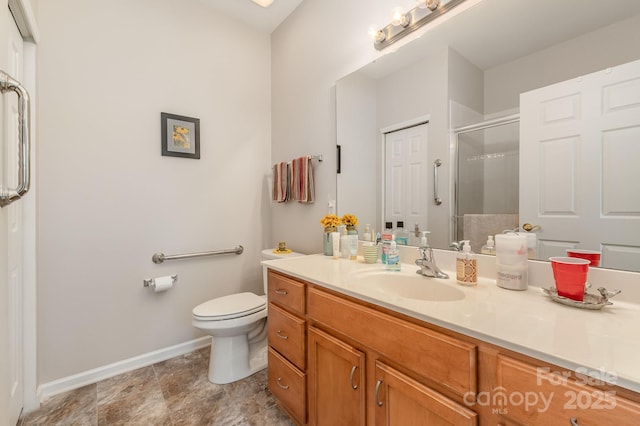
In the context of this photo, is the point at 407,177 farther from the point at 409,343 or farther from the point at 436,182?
the point at 409,343

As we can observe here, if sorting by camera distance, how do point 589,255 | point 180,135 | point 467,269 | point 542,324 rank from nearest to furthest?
point 542,324 < point 589,255 < point 467,269 < point 180,135

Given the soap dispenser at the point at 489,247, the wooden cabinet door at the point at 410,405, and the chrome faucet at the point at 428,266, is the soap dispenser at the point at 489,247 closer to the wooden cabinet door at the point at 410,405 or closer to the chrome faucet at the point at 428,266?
the chrome faucet at the point at 428,266

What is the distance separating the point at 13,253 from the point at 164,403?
1119mm

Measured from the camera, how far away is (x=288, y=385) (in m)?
1.34

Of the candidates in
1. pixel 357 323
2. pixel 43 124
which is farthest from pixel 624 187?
pixel 43 124

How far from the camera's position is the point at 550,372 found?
56cm

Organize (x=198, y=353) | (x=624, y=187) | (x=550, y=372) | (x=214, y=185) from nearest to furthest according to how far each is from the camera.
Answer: (x=550, y=372), (x=624, y=187), (x=198, y=353), (x=214, y=185)

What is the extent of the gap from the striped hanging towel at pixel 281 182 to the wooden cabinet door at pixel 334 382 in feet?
4.25

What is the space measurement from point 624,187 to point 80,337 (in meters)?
2.80

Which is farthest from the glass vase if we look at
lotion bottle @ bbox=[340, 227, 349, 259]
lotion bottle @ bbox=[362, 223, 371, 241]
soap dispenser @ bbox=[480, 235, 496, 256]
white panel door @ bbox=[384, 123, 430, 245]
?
soap dispenser @ bbox=[480, 235, 496, 256]

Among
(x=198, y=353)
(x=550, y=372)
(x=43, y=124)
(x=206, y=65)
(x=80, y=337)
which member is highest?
(x=206, y=65)

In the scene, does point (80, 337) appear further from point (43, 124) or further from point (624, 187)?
point (624, 187)

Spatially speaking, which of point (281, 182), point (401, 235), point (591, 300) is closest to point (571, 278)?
point (591, 300)

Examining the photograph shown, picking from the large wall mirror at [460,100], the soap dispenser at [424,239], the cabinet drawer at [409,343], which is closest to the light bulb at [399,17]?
the large wall mirror at [460,100]
